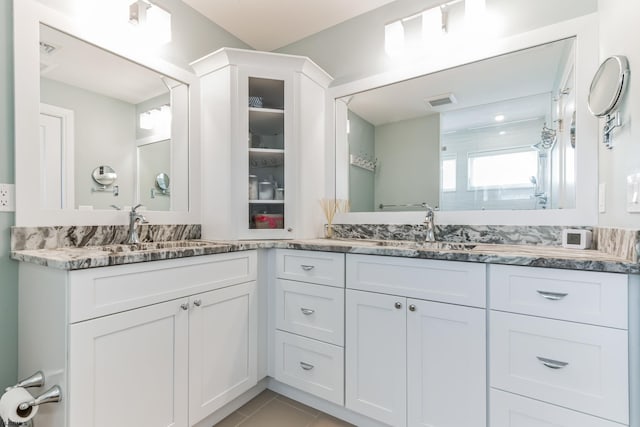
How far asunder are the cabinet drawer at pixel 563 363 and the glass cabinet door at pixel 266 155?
1.38 meters

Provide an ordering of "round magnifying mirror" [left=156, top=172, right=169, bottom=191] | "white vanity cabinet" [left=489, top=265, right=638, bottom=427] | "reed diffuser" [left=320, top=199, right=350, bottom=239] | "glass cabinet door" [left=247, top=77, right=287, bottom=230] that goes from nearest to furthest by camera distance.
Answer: "white vanity cabinet" [left=489, top=265, right=638, bottom=427] → "round magnifying mirror" [left=156, top=172, right=169, bottom=191] → "glass cabinet door" [left=247, top=77, right=287, bottom=230] → "reed diffuser" [left=320, top=199, right=350, bottom=239]

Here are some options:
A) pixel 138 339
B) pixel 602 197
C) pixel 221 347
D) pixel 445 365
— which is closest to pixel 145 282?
pixel 138 339

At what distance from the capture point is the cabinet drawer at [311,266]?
5.23 feet

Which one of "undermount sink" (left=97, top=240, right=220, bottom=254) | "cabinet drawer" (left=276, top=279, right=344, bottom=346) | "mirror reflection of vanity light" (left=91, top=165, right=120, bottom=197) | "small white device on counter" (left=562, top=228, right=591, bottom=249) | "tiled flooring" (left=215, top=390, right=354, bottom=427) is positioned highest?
"mirror reflection of vanity light" (left=91, top=165, right=120, bottom=197)

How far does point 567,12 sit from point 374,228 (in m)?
1.50

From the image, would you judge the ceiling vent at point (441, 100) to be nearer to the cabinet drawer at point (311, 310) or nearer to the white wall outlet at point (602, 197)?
the white wall outlet at point (602, 197)

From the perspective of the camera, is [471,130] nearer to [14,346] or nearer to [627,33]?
[627,33]

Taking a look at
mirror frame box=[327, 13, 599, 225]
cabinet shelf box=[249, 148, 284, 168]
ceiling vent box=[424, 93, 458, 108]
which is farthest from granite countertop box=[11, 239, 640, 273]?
ceiling vent box=[424, 93, 458, 108]

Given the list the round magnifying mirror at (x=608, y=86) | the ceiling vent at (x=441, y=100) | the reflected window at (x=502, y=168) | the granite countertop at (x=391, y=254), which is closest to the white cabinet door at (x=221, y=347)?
the granite countertop at (x=391, y=254)

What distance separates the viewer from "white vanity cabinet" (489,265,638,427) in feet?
3.22

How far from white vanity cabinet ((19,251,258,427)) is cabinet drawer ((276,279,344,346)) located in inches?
9.0

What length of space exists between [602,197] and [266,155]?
70.9 inches

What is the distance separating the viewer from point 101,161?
1657 millimetres

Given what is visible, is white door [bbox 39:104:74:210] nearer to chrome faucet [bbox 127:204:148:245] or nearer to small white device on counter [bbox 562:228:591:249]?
chrome faucet [bbox 127:204:148:245]
